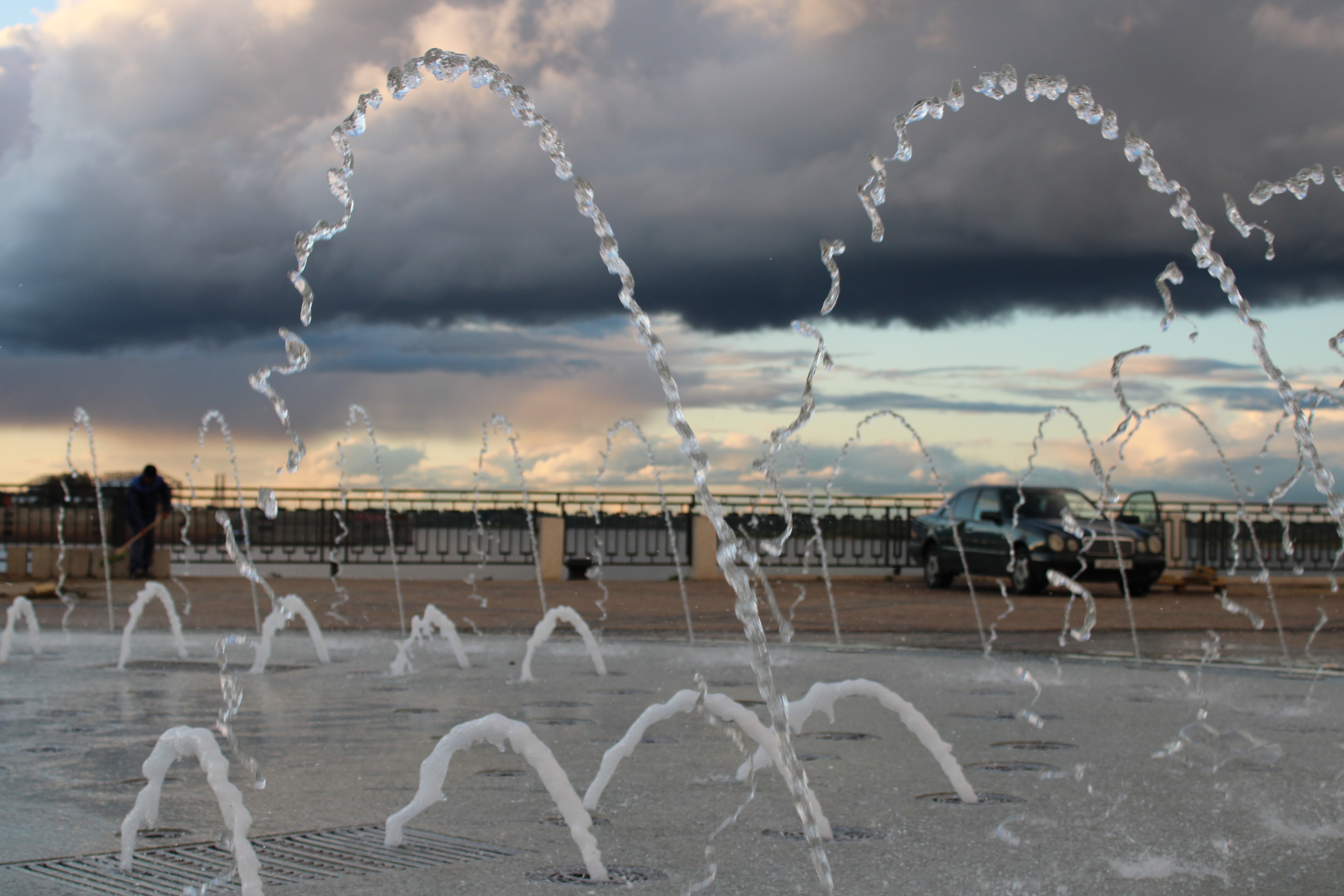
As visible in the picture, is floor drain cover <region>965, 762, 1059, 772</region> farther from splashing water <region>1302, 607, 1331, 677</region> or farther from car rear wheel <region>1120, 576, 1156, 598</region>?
car rear wheel <region>1120, 576, 1156, 598</region>

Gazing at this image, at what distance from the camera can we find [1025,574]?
1662cm

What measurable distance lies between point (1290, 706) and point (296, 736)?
4706 mm

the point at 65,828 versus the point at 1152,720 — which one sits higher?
the point at 65,828

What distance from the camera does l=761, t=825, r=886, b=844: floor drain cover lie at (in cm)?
329

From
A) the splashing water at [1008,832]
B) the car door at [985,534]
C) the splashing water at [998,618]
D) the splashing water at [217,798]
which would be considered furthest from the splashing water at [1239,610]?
the splashing water at [217,798]

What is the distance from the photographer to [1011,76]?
5.62 m

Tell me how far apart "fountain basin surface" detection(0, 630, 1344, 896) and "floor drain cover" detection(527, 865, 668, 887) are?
0.02 meters

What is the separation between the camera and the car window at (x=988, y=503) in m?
17.5

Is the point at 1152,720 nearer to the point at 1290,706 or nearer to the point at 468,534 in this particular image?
the point at 1290,706

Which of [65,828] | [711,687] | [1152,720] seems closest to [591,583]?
[711,687]

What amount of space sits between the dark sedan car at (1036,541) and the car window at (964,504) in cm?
1

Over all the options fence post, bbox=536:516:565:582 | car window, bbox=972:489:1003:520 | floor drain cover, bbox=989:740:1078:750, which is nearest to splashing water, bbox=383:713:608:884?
floor drain cover, bbox=989:740:1078:750

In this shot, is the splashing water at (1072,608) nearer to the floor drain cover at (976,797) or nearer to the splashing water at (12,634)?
the floor drain cover at (976,797)

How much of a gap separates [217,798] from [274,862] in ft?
0.80
